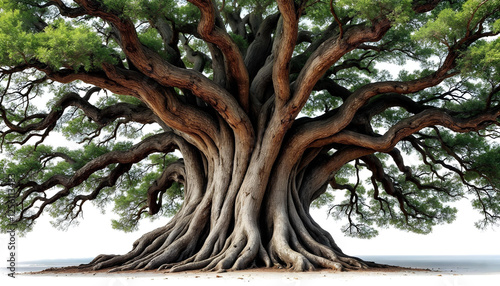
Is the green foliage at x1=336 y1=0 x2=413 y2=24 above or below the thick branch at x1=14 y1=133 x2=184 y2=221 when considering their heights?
above

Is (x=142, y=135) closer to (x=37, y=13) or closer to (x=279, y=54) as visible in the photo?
(x=37, y=13)

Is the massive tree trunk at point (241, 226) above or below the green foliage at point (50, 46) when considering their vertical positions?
below

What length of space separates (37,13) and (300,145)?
5495mm

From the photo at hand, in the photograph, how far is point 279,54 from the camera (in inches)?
279

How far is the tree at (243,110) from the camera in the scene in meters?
6.37

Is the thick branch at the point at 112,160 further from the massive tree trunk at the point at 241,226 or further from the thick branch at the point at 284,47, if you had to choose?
the thick branch at the point at 284,47

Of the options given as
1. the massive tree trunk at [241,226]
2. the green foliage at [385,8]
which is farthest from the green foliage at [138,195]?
the green foliage at [385,8]

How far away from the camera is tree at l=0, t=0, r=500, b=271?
6.37m

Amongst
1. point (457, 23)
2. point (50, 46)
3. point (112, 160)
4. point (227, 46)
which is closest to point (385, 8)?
point (457, 23)

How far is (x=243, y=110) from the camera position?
8.00 meters

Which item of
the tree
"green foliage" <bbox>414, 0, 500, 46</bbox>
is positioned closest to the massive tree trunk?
the tree

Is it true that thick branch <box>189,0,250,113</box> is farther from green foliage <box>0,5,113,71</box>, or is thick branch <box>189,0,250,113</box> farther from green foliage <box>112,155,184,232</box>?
green foliage <box>112,155,184,232</box>

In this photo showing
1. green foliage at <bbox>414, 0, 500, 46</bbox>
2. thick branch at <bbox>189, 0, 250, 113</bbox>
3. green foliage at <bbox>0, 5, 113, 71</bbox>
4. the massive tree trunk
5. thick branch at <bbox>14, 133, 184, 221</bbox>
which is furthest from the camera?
thick branch at <bbox>14, 133, 184, 221</bbox>

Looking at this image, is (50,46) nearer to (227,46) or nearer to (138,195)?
(227,46)
